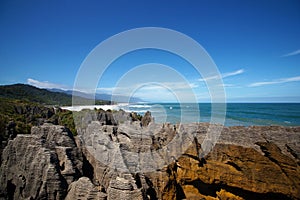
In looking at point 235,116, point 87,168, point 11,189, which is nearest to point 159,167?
point 87,168

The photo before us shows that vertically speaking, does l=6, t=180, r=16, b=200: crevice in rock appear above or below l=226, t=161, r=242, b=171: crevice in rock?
below

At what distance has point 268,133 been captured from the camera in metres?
5.90

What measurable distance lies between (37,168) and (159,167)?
3368mm

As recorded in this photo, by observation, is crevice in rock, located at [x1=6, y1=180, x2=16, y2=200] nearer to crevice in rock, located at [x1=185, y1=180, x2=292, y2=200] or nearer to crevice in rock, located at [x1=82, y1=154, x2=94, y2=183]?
crevice in rock, located at [x1=82, y1=154, x2=94, y2=183]

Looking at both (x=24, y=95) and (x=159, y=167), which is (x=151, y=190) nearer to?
(x=159, y=167)

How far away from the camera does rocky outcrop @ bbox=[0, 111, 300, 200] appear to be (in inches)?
196

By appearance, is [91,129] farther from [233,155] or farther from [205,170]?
[233,155]

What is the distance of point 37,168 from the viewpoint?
17.5 feet

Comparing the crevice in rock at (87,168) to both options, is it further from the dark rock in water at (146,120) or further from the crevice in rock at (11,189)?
the dark rock in water at (146,120)

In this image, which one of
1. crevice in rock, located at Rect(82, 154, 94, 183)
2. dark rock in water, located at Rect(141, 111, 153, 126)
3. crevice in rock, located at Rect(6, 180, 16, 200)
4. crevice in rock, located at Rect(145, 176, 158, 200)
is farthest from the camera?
dark rock in water, located at Rect(141, 111, 153, 126)

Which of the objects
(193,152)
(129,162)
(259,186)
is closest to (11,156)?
(129,162)

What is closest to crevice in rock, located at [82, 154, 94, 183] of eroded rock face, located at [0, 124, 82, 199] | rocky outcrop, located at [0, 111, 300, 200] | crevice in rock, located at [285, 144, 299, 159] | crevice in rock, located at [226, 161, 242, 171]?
rocky outcrop, located at [0, 111, 300, 200]

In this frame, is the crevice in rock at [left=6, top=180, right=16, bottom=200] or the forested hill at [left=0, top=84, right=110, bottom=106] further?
the forested hill at [left=0, top=84, right=110, bottom=106]

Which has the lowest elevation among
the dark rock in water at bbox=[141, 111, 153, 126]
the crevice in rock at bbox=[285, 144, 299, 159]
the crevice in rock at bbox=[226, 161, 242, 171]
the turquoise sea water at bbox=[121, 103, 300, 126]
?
the turquoise sea water at bbox=[121, 103, 300, 126]
